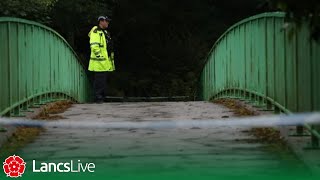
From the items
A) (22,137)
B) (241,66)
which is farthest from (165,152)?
(241,66)

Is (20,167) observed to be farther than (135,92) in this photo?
No

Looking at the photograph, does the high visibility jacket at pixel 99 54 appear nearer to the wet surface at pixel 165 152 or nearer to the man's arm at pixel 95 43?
the man's arm at pixel 95 43

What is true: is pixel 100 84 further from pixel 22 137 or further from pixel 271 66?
pixel 22 137

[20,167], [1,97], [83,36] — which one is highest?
[83,36]

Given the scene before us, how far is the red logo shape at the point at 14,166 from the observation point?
6.15 m

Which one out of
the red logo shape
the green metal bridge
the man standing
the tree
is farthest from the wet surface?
the tree

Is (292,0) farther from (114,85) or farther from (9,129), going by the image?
(114,85)

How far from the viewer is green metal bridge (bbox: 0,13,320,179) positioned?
281 inches

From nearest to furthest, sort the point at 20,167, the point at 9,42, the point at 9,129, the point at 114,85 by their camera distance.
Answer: the point at 20,167 → the point at 9,129 → the point at 9,42 → the point at 114,85

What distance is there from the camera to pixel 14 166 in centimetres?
639

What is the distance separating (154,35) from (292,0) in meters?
33.7

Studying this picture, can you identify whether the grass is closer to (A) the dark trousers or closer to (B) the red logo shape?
(B) the red logo shape

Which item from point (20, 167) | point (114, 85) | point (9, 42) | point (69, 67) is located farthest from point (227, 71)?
point (114, 85)

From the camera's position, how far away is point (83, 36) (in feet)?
118
